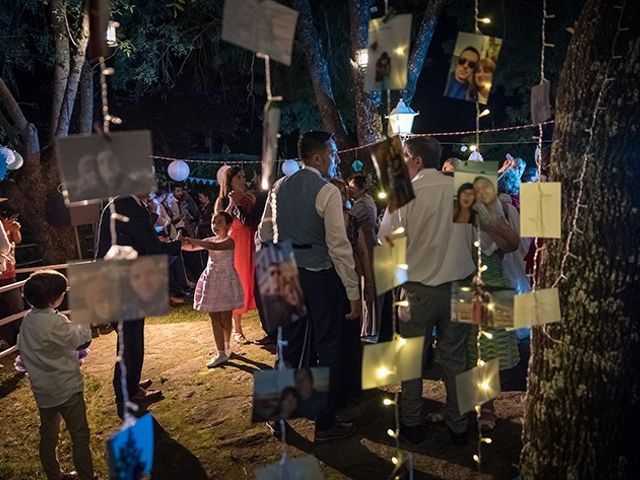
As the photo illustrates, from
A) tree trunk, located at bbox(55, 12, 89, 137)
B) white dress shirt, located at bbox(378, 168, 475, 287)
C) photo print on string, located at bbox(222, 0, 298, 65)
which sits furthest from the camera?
tree trunk, located at bbox(55, 12, 89, 137)

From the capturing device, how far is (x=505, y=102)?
17.0m

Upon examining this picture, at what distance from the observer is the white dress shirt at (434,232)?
10.8 ft

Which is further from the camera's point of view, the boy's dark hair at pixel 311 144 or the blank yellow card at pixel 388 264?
the boy's dark hair at pixel 311 144

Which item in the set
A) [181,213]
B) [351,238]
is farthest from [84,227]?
[351,238]

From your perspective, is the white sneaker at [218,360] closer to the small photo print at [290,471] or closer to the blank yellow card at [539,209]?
the small photo print at [290,471]

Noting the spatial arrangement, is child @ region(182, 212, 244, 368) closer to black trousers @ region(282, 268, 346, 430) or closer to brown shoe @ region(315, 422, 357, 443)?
black trousers @ region(282, 268, 346, 430)

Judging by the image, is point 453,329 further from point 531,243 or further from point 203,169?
point 203,169

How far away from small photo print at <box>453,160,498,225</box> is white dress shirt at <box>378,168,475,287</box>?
0.89 metres

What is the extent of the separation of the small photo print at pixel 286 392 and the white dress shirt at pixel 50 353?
5.06 feet

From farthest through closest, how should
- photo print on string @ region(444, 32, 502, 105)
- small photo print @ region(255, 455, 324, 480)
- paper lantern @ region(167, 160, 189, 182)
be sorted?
paper lantern @ region(167, 160, 189, 182) → photo print on string @ region(444, 32, 502, 105) → small photo print @ region(255, 455, 324, 480)

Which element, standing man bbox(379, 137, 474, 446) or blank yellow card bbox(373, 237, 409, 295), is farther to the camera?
standing man bbox(379, 137, 474, 446)

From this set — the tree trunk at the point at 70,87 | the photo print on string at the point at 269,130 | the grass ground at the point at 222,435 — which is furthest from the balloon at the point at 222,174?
the photo print on string at the point at 269,130

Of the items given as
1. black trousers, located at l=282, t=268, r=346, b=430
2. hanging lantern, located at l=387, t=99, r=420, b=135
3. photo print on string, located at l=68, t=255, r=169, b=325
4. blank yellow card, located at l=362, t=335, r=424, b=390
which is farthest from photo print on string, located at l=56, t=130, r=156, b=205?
hanging lantern, located at l=387, t=99, r=420, b=135

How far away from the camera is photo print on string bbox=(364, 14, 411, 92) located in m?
2.03
